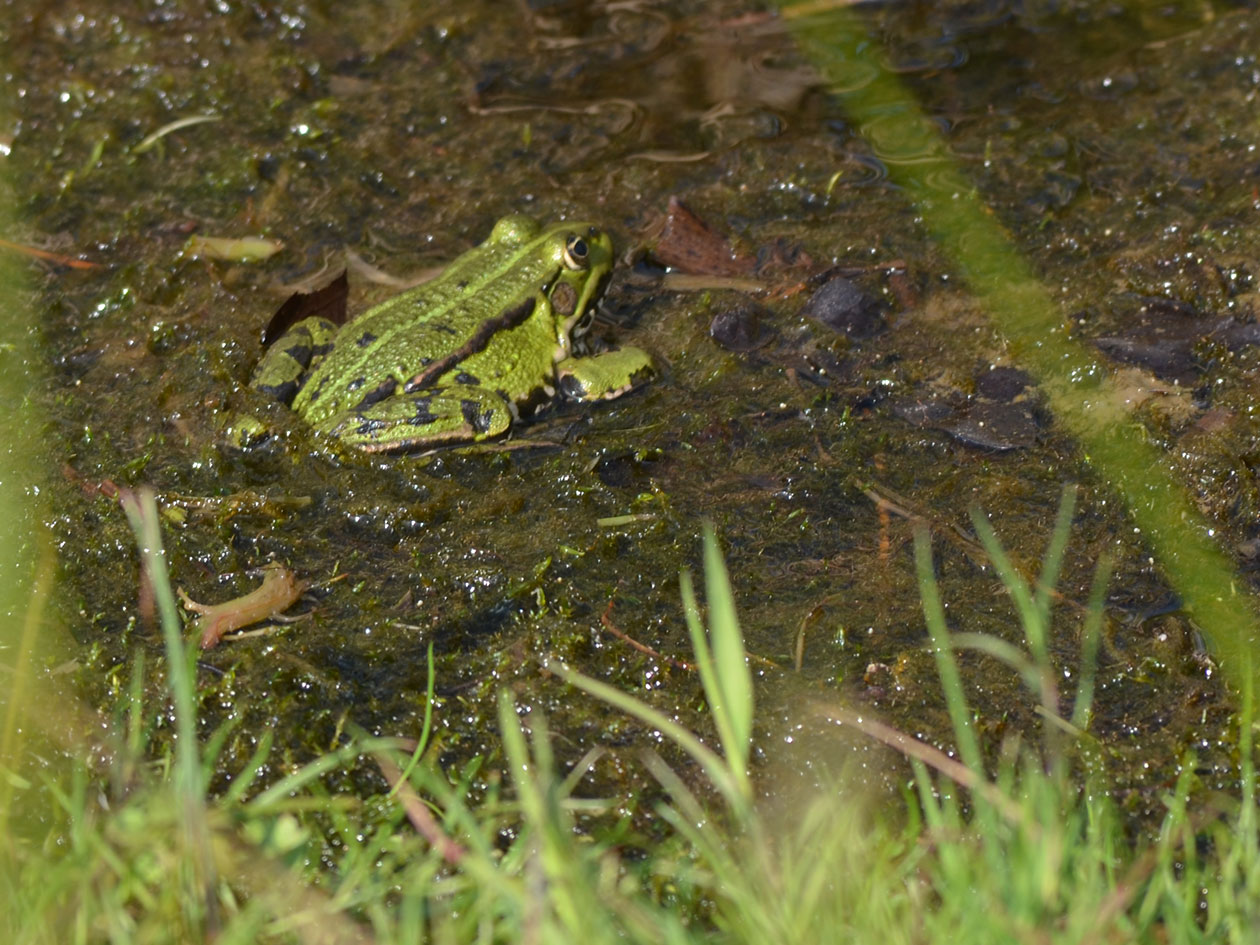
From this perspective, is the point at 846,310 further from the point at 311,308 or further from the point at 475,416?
the point at 311,308

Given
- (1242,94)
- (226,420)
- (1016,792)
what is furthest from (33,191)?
(1242,94)

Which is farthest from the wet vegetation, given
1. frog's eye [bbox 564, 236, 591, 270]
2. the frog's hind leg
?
frog's eye [bbox 564, 236, 591, 270]

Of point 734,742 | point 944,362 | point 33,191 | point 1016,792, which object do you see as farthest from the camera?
point 33,191

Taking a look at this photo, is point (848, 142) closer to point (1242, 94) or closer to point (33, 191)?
point (1242, 94)

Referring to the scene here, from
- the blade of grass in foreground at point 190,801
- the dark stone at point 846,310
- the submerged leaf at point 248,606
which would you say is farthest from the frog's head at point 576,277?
the blade of grass in foreground at point 190,801

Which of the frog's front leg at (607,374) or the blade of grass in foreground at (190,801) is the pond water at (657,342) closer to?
the frog's front leg at (607,374)

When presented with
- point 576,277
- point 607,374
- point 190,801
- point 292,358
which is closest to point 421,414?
point 292,358

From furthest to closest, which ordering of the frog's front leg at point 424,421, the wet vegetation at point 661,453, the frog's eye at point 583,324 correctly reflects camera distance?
the frog's eye at point 583,324 < the frog's front leg at point 424,421 < the wet vegetation at point 661,453
